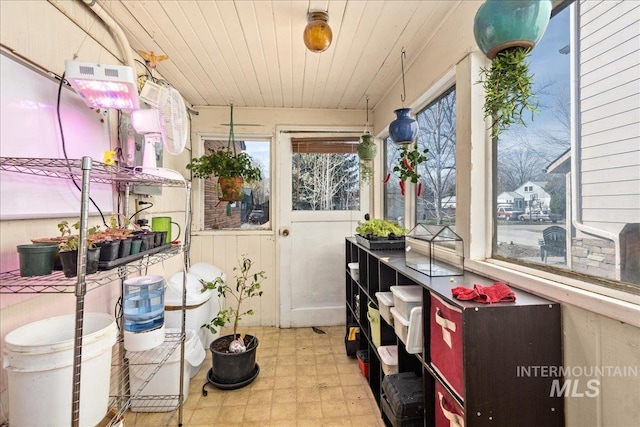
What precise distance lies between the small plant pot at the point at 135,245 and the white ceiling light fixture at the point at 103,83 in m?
0.64

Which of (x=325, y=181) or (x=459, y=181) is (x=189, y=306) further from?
(x=459, y=181)

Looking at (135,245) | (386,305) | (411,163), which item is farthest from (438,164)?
(135,245)

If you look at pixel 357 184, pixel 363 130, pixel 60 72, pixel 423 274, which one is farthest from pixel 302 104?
pixel 423 274

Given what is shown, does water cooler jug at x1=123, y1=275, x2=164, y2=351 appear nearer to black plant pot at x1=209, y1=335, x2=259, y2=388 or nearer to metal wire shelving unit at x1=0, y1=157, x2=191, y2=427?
metal wire shelving unit at x1=0, y1=157, x2=191, y2=427

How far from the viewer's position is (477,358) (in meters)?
1.00

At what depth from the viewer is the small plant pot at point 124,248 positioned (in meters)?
1.23

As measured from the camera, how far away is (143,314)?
5.23 ft

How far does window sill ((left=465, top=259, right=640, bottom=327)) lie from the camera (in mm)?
855

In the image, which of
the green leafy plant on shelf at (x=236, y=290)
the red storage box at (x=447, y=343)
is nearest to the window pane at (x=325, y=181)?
the green leafy plant on shelf at (x=236, y=290)

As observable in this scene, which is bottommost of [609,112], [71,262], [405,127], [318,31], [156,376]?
[156,376]

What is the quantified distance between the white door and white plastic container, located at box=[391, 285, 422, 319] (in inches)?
72.1

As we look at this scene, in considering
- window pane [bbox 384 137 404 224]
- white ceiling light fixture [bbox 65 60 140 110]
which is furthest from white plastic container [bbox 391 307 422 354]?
white ceiling light fixture [bbox 65 60 140 110]

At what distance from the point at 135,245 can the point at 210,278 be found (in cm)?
166

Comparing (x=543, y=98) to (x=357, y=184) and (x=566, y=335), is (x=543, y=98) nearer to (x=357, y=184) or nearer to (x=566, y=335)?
(x=566, y=335)
